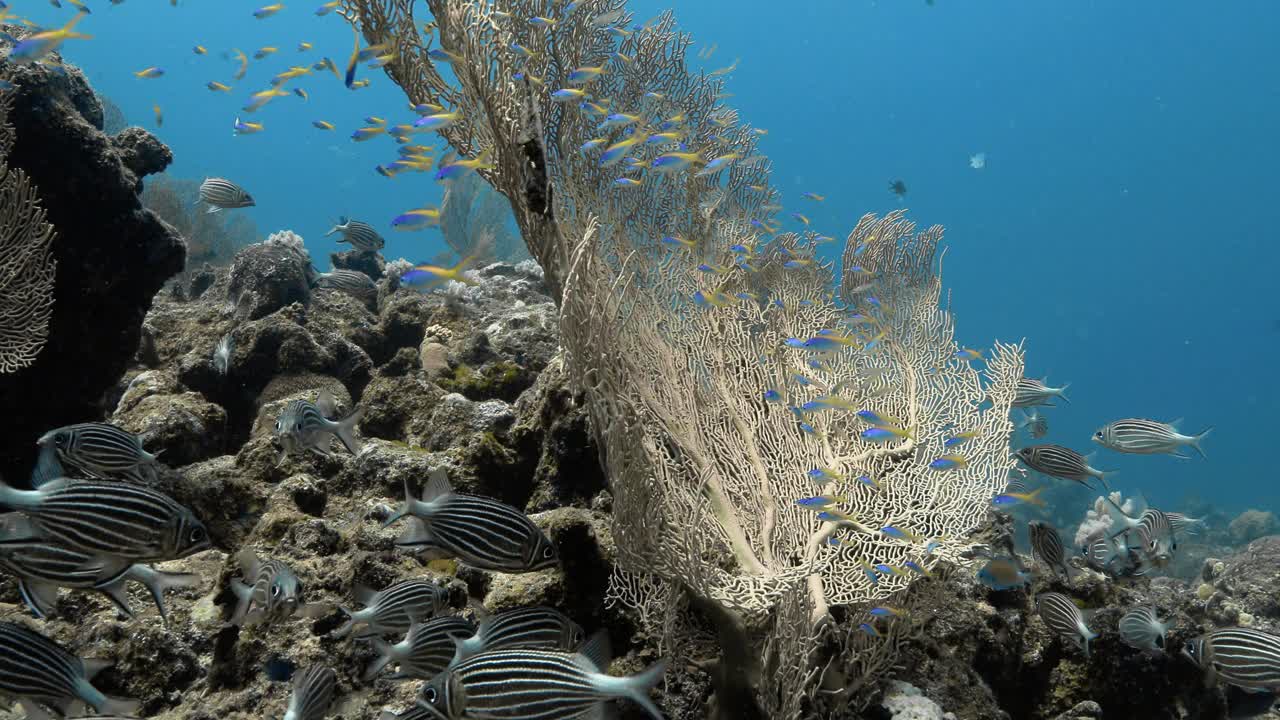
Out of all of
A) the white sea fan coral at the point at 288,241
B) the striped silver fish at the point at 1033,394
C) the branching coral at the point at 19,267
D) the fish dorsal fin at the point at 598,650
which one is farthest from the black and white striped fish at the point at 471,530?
the white sea fan coral at the point at 288,241

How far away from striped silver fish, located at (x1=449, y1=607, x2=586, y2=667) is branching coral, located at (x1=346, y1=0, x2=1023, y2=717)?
49 centimetres

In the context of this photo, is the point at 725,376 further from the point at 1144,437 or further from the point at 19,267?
the point at 19,267

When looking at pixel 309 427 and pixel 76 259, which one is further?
pixel 76 259

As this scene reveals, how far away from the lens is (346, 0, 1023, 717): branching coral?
9.96 ft

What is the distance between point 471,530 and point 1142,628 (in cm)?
452

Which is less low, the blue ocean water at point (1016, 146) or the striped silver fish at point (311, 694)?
the blue ocean water at point (1016, 146)

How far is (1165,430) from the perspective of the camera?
5.55m

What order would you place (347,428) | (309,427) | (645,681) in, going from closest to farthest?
(645,681) → (347,428) → (309,427)

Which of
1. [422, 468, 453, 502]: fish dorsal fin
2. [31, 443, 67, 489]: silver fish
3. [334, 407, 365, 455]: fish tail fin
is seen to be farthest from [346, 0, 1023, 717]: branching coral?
[31, 443, 67, 489]: silver fish

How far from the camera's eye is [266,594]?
291cm

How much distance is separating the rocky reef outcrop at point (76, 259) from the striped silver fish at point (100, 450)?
7.51 feet

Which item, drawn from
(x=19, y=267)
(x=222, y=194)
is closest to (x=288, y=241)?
(x=222, y=194)

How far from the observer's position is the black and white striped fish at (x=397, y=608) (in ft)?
9.10

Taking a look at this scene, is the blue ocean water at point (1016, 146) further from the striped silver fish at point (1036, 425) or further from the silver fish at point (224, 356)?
the striped silver fish at point (1036, 425)
